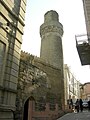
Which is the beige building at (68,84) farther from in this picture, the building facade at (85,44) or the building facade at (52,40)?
the building facade at (85,44)

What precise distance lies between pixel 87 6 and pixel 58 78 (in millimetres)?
12184

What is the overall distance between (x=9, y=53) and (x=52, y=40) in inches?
736

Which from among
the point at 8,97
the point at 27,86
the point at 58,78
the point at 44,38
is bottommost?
the point at 8,97

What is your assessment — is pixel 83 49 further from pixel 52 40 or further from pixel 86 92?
pixel 86 92

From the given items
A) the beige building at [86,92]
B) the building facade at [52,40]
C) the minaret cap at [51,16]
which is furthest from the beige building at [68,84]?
the minaret cap at [51,16]

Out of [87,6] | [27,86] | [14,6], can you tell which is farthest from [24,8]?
[27,86]

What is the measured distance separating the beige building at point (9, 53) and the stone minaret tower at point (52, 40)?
1605cm

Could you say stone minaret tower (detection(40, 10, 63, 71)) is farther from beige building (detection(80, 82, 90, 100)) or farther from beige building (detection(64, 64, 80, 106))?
beige building (detection(80, 82, 90, 100))

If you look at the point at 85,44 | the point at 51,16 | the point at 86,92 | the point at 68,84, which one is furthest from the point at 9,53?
the point at 86,92

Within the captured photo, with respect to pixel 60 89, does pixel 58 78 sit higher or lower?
higher

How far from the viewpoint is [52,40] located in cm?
2664

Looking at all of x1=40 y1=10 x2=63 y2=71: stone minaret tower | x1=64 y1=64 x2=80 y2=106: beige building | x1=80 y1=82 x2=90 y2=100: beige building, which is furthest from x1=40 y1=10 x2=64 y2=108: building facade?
x1=80 y1=82 x2=90 y2=100: beige building

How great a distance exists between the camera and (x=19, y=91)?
13.1 meters

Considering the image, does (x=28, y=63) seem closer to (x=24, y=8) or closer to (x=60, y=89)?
(x=24, y=8)
